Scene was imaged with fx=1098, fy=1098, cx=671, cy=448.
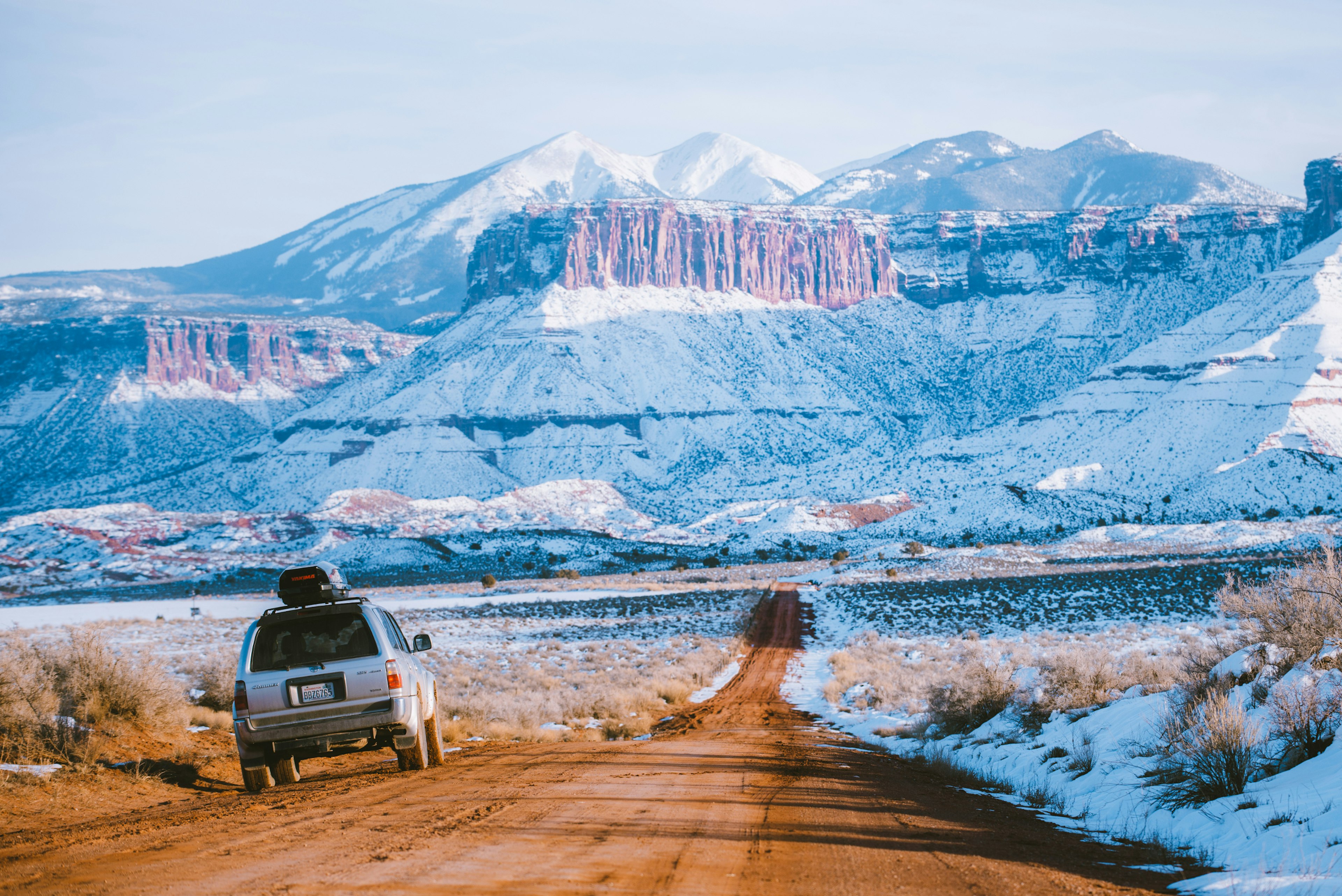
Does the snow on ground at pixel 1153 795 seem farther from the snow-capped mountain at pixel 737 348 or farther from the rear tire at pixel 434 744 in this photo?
the snow-capped mountain at pixel 737 348

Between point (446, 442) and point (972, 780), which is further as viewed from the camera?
point (446, 442)

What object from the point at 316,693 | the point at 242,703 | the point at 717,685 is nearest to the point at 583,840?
the point at 316,693

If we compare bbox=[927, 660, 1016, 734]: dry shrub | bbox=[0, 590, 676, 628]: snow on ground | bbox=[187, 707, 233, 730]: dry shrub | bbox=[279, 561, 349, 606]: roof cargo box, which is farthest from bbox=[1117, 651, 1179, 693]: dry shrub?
bbox=[0, 590, 676, 628]: snow on ground

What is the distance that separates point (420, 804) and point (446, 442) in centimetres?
13705

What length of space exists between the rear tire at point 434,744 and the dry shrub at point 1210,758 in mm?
7514

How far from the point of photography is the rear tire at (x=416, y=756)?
11.9 m

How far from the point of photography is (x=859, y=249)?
18738 cm

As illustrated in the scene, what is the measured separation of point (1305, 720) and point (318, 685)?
881 centimetres

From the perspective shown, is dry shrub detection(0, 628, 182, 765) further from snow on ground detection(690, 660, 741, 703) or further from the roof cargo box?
snow on ground detection(690, 660, 741, 703)

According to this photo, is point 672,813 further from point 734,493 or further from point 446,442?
point 446,442

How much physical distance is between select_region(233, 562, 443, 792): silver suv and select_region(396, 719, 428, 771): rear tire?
0.03 meters

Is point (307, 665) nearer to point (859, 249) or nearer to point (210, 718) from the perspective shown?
point (210, 718)

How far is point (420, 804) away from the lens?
9617 millimetres

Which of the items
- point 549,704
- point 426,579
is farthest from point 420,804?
point 426,579
